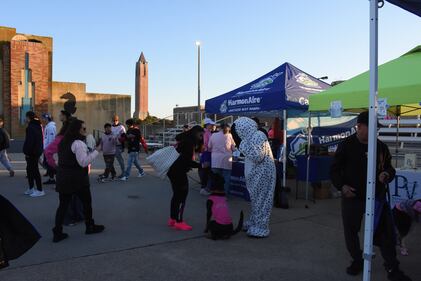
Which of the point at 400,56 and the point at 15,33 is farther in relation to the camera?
the point at 15,33

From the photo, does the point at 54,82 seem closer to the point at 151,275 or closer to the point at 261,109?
the point at 261,109

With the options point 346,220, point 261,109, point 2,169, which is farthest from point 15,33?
point 346,220

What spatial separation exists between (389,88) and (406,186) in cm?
216

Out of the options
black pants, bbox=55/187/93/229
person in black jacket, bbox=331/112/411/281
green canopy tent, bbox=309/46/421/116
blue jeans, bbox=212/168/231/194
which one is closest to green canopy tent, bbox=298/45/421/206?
green canopy tent, bbox=309/46/421/116

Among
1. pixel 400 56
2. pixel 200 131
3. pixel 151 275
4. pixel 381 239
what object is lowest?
pixel 151 275

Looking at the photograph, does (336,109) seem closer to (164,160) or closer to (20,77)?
(164,160)

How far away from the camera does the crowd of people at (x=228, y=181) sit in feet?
14.1

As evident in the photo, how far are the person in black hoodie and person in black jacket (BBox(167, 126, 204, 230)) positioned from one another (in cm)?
383

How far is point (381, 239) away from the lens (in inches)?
169

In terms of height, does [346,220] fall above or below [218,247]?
above

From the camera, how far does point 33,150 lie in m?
8.65

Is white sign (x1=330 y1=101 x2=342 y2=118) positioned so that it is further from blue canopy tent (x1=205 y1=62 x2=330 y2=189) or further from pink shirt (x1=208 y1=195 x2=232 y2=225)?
pink shirt (x1=208 y1=195 x2=232 y2=225)

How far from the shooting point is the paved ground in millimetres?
4500

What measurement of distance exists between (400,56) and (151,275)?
17.7 ft
